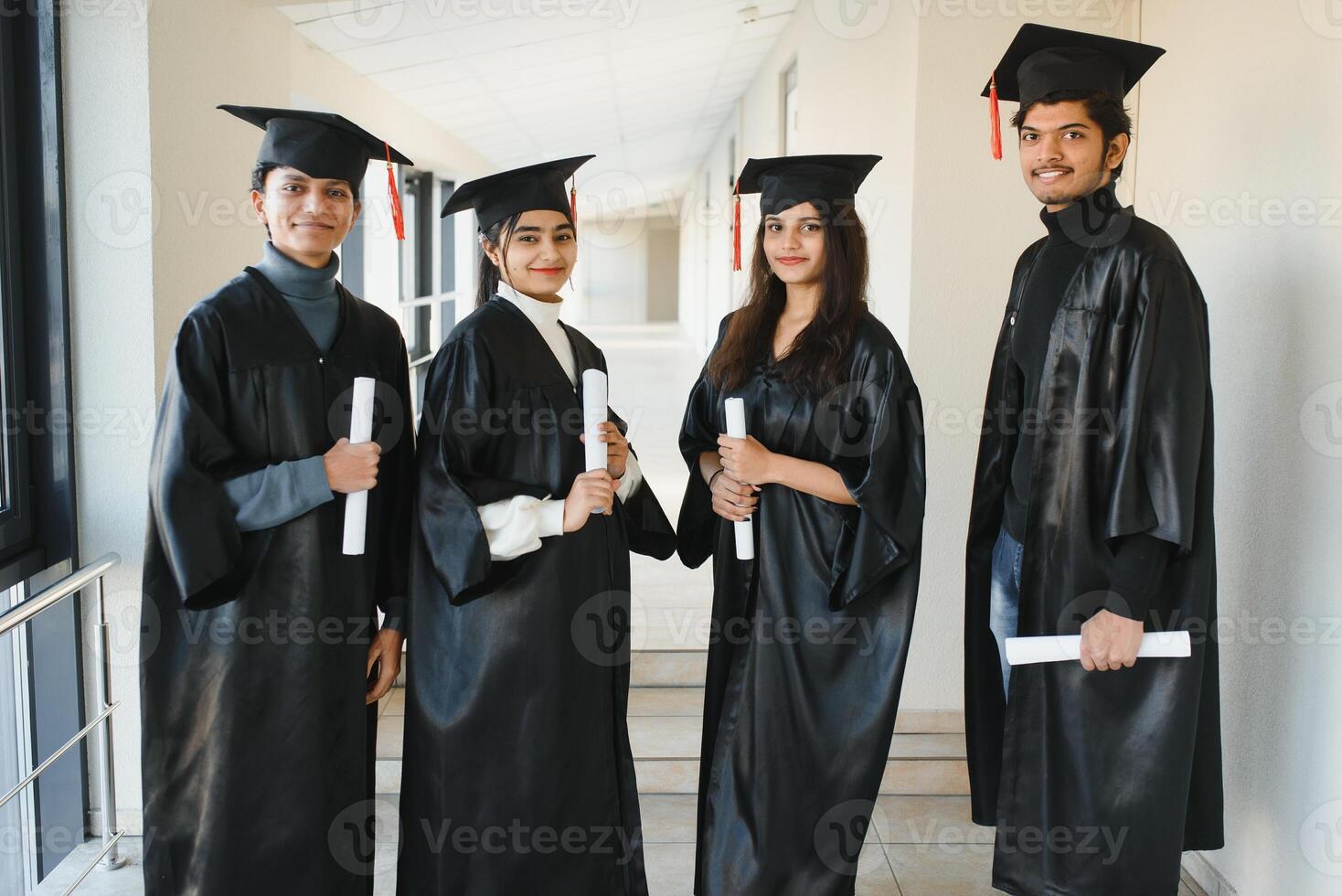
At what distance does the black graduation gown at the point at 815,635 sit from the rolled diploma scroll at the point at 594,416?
37 centimetres

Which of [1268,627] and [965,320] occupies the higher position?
[965,320]

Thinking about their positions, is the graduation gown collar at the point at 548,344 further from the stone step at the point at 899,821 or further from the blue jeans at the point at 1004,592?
the stone step at the point at 899,821

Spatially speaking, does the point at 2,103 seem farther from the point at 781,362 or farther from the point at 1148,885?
the point at 1148,885

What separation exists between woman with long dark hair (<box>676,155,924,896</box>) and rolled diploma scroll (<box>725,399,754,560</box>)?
2cm

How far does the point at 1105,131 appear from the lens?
220 centimetres

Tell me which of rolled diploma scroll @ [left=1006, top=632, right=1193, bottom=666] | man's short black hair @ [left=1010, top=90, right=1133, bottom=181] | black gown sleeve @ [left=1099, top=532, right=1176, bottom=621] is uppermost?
man's short black hair @ [left=1010, top=90, right=1133, bottom=181]

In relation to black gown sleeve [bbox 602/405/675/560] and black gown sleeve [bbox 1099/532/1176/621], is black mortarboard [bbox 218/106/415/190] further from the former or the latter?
black gown sleeve [bbox 1099/532/1176/621]

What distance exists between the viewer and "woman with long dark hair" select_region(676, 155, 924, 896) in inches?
89.6

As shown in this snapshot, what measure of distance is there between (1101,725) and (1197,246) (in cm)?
132

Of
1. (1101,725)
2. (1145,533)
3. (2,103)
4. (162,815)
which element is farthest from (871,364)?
(2,103)

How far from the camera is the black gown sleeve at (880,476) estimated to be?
2252 mm

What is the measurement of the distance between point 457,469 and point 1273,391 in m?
1.78

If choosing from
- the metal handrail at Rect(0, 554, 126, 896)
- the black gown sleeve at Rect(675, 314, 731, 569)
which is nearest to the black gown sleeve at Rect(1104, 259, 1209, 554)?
the black gown sleeve at Rect(675, 314, 731, 569)

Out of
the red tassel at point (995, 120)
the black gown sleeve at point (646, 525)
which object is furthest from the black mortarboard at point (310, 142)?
the red tassel at point (995, 120)
